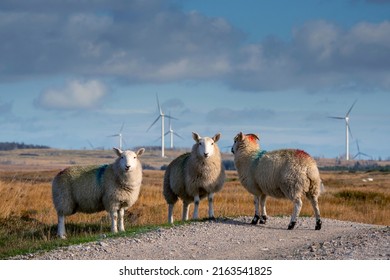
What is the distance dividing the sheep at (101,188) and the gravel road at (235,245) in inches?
106

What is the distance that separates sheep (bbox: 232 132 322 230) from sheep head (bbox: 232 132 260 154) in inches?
28.9

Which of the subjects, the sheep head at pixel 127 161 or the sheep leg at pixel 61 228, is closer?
the sheep head at pixel 127 161

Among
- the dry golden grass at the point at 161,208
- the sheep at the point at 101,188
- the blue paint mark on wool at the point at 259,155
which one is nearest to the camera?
the blue paint mark on wool at the point at 259,155

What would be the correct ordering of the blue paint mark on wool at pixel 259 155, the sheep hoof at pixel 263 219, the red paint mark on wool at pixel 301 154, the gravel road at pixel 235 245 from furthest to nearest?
the blue paint mark on wool at pixel 259 155 → the sheep hoof at pixel 263 219 → the red paint mark on wool at pixel 301 154 → the gravel road at pixel 235 245

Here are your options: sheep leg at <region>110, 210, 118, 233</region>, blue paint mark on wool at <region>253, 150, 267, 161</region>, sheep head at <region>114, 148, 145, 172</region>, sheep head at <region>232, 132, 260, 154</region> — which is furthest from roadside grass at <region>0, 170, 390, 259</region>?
blue paint mark on wool at <region>253, 150, 267, 161</region>

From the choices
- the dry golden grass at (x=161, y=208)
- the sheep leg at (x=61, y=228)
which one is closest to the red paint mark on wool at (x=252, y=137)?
the dry golden grass at (x=161, y=208)

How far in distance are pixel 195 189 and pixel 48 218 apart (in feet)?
22.2

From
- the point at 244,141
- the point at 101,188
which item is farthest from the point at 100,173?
the point at 244,141

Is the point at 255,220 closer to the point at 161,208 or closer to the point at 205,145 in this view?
the point at 205,145

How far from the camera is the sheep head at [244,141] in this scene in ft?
70.2

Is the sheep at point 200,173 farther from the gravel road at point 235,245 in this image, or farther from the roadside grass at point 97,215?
the gravel road at point 235,245

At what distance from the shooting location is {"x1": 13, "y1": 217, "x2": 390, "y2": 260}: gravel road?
15.1 metres

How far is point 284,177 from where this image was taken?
19000 millimetres

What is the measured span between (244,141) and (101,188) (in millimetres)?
4464
